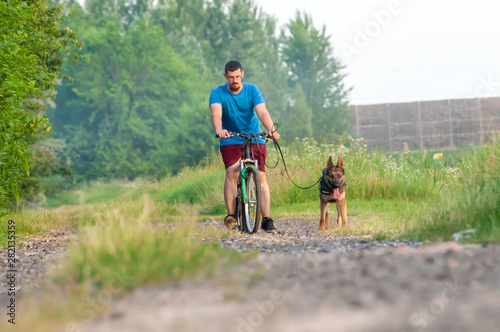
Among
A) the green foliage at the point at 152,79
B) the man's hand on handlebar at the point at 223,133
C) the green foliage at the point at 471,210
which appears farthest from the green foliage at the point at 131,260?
the green foliage at the point at 152,79

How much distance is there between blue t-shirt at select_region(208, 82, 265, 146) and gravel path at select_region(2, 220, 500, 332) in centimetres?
461

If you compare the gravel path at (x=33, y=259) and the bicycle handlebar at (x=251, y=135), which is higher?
the bicycle handlebar at (x=251, y=135)

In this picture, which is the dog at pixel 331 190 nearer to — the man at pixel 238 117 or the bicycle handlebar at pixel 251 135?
the man at pixel 238 117

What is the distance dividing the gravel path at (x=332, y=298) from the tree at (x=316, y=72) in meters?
38.3

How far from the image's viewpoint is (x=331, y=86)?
45.2 meters

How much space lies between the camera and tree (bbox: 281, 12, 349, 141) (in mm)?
43062

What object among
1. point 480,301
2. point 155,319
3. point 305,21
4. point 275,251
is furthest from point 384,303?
point 305,21

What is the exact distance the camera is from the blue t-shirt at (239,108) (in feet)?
27.9

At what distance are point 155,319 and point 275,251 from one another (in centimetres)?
338

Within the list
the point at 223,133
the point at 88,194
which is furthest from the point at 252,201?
the point at 88,194

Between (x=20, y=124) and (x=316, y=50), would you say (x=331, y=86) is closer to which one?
(x=316, y=50)

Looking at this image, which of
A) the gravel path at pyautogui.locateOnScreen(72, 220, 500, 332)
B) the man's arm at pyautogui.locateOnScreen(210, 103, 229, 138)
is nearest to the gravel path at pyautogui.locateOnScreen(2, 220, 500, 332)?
the gravel path at pyautogui.locateOnScreen(72, 220, 500, 332)

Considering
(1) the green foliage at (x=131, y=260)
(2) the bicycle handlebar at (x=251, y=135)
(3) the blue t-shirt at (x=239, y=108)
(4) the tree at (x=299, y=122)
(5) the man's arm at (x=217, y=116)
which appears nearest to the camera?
(1) the green foliage at (x=131, y=260)

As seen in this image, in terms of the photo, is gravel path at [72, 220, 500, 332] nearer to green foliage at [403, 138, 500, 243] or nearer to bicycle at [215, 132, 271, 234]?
green foliage at [403, 138, 500, 243]
